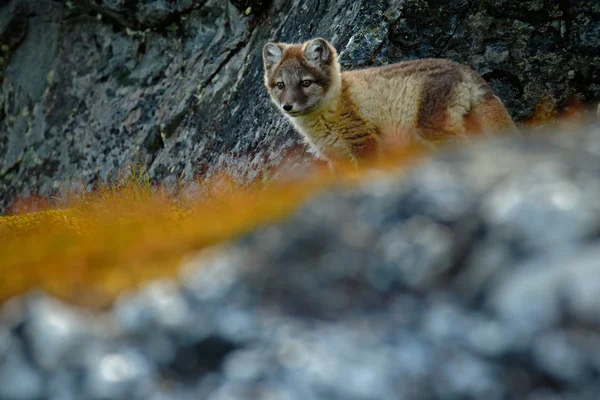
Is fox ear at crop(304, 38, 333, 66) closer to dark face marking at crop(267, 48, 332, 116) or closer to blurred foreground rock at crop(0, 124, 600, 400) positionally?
dark face marking at crop(267, 48, 332, 116)

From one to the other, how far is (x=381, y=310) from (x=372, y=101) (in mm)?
5410

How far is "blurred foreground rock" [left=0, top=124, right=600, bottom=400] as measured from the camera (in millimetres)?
2541

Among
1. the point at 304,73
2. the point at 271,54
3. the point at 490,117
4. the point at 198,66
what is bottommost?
the point at 490,117

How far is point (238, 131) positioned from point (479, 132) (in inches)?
130

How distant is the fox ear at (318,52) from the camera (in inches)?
316

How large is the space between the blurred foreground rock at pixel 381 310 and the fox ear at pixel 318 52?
4.84 m

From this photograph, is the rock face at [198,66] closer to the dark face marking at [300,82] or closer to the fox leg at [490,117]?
the dark face marking at [300,82]

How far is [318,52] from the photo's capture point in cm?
807

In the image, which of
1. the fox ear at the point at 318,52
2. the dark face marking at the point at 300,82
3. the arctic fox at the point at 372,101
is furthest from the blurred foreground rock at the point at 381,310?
the fox ear at the point at 318,52

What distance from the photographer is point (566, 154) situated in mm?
3426

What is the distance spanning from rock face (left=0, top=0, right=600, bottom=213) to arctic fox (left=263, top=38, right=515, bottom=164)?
1.94 feet

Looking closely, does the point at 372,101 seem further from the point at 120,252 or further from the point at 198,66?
the point at 120,252

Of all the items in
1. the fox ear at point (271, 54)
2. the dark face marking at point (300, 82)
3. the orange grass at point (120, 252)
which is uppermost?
the fox ear at point (271, 54)

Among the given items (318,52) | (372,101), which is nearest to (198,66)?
(318,52)
